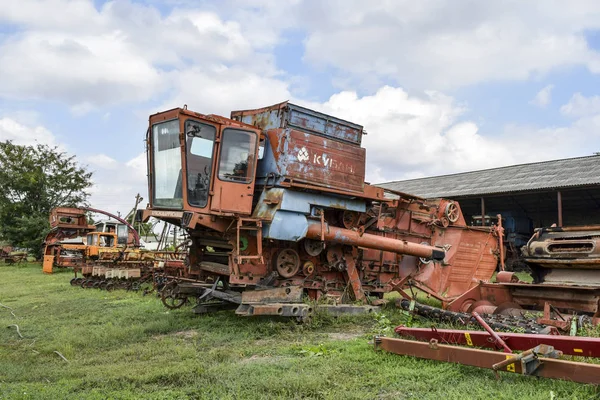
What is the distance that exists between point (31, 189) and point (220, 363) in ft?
99.7

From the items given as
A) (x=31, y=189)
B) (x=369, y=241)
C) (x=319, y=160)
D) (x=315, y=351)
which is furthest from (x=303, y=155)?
(x=31, y=189)

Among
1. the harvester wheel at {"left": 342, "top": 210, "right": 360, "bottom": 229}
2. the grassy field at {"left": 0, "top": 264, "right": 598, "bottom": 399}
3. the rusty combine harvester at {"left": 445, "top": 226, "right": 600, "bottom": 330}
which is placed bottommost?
the grassy field at {"left": 0, "top": 264, "right": 598, "bottom": 399}

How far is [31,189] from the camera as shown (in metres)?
31.0

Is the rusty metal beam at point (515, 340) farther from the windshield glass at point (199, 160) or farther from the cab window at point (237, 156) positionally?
the windshield glass at point (199, 160)

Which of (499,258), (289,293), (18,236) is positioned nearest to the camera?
(289,293)

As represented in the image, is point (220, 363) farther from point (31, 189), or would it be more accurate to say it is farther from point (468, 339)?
point (31, 189)

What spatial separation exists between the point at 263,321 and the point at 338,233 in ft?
6.71

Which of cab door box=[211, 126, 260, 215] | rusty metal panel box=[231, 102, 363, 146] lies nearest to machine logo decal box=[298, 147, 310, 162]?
rusty metal panel box=[231, 102, 363, 146]

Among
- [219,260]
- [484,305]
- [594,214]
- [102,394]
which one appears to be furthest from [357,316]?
[594,214]

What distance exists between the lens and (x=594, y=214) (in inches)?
967

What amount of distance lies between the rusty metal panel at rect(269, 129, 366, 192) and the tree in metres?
25.9

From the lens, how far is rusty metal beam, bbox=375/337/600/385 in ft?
12.6

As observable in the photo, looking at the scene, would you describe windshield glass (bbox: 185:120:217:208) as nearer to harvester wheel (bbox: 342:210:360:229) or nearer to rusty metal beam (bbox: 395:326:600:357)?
harvester wheel (bbox: 342:210:360:229)

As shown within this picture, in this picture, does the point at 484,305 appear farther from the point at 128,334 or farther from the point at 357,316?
the point at 128,334
